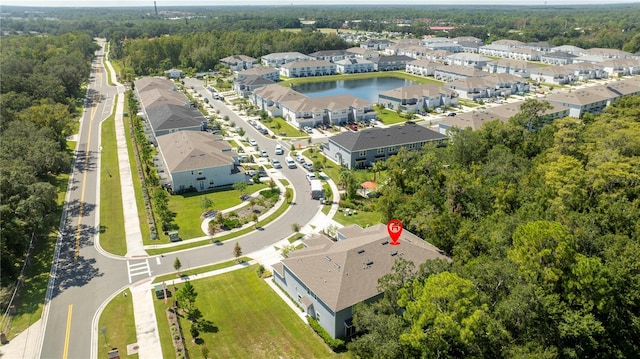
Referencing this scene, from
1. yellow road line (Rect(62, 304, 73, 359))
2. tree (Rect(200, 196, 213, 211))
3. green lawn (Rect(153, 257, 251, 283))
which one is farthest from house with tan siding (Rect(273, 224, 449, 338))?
yellow road line (Rect(62, 304, 73, 359))

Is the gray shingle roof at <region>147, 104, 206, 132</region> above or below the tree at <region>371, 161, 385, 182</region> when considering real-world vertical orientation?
above

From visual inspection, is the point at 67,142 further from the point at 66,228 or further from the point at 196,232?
the point at 196,232

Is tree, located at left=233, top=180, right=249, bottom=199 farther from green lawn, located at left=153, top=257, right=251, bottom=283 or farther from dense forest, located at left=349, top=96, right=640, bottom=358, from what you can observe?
dense forest, located at left=349, top=96, right=640, bottom=358

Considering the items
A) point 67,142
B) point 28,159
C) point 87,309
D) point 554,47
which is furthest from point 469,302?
point 554,47

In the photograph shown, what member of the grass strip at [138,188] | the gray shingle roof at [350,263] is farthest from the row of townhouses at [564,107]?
the grass strip at [138,188]

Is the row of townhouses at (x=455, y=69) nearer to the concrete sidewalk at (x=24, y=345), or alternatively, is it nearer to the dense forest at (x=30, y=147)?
the dense forest at (x=30, y=147)

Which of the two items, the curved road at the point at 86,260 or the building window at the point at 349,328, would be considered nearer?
the building window at the point at 349,328
